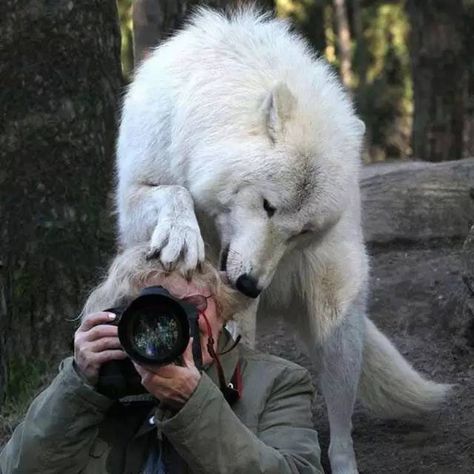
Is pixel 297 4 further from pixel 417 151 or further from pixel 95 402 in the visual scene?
pixel 95 402

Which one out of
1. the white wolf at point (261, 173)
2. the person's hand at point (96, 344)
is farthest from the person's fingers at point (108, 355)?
the white wolf at point (261, 173)

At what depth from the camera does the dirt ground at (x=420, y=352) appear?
15.2ft

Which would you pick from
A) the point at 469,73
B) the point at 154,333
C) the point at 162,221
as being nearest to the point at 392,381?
the point at 162,221

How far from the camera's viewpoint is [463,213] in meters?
7.68

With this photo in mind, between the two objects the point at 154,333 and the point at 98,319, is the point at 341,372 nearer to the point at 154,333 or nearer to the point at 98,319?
the point at 98,319

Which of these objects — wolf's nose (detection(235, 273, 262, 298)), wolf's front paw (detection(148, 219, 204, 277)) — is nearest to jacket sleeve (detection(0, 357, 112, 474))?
wolf's front paw (detection(148, 219, 204, 277))

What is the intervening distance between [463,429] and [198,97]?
177 centimetres

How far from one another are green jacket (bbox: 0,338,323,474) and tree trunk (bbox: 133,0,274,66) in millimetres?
4815

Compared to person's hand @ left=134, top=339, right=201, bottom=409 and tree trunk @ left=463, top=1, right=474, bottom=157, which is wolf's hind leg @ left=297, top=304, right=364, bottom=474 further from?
tree trunk @ left=463, top=1, right=474, bottom=157

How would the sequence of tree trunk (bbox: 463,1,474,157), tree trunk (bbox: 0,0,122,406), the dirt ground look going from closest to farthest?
1. the dirt ground
2. tree trunk (bbox: 0,0,122,406)
3. tree trunk (bbox: 463,1,474,157)

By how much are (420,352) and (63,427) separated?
3564 mm

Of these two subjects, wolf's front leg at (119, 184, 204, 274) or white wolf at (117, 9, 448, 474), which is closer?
wolf's front leg at (119, 184, 204, 274)

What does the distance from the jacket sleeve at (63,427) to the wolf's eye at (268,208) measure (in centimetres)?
156

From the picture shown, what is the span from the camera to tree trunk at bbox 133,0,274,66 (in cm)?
744
